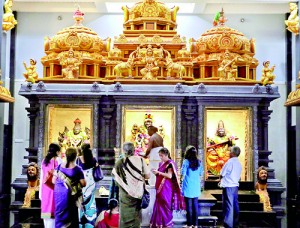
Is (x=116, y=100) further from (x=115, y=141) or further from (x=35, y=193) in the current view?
(x=35, y=193)

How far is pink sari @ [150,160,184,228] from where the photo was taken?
7539 millimetres

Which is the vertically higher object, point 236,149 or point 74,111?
point 74,111

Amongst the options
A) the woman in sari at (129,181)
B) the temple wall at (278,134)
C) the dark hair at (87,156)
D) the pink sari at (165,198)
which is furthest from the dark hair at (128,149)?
the temple wall at (278,134)

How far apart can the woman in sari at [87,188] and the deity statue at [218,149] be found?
16.3 feet

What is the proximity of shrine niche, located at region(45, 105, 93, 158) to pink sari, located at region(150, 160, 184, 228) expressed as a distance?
14.6 ft

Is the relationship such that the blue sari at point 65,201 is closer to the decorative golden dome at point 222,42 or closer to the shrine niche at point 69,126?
the shrine niche at point 69,126

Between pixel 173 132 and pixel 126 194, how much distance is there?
16.6ft

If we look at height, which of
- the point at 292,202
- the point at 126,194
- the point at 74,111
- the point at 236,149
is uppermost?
the point at 74,111

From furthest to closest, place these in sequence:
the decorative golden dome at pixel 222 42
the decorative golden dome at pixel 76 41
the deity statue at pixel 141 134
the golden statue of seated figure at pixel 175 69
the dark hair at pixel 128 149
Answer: the decorative golden dome at pixel 76 41, the decorative golden dome at pixel 222 42, the golden statue of seated figure at pixel 175 69, the deity statue at pixel 141 134, the dark hair at pixel 128 149

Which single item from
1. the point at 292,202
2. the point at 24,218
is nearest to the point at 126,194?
the point at 24,218

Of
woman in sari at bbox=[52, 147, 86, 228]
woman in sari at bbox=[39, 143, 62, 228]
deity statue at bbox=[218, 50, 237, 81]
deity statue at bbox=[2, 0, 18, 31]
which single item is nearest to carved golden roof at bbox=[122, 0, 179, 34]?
deity statue at bbox=[218, 50, 237, 81]

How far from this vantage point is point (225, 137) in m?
12.1

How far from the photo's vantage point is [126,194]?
661 cm

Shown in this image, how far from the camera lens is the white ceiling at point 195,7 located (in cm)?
1502
